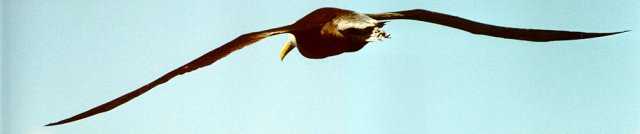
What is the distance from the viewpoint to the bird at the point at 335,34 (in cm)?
126

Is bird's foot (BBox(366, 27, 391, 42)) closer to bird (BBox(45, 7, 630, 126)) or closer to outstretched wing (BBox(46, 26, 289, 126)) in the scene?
bird (BBox(45, 7, 630, 126))

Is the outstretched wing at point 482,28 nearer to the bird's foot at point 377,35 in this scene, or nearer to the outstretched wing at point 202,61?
the bird's foot at point 377,35

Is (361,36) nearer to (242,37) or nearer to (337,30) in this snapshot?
(337,30)

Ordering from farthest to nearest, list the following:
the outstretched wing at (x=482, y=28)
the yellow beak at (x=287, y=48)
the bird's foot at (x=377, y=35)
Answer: the yellow beak at (x=287, y=48) < the outstretched wing at (x=482, y=28) < the bird's foot at (x=377, y=35)

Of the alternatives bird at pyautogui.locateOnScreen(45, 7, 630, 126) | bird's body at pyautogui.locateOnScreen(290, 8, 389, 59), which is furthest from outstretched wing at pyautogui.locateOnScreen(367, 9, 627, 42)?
bird's body at pyautogui.locateOnScreen(290, 8, 389, 59)

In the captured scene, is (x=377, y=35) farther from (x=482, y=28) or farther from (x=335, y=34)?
(x=482, y=28)

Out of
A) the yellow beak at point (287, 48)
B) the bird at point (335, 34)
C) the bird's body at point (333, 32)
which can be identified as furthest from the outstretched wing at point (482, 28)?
the yellow beak at point (287, 48)

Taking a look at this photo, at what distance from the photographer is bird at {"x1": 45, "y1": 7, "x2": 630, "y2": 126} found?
1257 mm

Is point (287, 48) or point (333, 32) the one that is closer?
point (333, 32)

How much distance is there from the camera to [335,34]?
1379mm

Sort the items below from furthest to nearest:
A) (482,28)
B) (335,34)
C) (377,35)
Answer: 1. (482,28)
2. (335,34)
3. (377,35)

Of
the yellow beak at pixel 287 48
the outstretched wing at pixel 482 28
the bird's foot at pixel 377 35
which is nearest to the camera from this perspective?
the bird's foot at pixel 377 35

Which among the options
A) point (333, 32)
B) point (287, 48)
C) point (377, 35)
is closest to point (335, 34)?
point (333, 32)

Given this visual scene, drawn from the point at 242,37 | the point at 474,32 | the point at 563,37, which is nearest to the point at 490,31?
the point at 474,32
